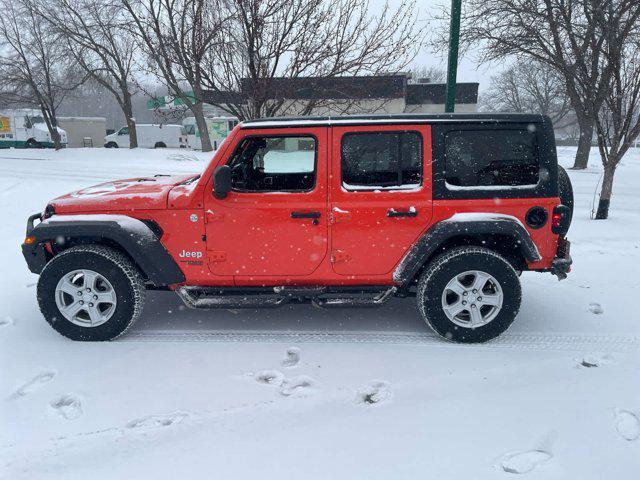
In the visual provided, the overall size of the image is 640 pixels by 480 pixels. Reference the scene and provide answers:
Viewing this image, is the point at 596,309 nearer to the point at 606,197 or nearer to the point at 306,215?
the point at 306,215

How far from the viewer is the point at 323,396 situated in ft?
9.80

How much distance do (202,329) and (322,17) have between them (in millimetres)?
4943

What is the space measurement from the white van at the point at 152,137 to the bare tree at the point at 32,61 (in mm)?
6072

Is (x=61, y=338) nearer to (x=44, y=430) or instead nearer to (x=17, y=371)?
(x=17, y=371)

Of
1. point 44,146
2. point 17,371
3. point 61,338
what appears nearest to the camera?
point 17,371

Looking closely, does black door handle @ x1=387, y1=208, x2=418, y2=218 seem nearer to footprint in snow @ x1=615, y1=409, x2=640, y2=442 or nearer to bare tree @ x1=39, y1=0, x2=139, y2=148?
footprint in snow @ x1=615, y1=409, x2=640, y2=442

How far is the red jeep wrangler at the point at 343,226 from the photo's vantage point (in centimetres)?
359

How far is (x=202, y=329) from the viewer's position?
4.00m

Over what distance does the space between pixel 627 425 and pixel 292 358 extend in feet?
6.98

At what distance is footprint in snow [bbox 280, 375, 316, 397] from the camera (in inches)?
119

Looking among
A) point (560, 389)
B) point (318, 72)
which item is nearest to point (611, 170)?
point (318, 72)

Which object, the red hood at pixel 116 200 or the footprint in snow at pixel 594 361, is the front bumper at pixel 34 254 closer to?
the red hood at pixel 116 200

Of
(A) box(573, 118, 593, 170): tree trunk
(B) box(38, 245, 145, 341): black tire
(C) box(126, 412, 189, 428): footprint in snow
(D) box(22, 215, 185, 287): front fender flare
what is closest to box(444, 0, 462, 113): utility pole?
(D) box(22, 215, 185, 287): front fender flare

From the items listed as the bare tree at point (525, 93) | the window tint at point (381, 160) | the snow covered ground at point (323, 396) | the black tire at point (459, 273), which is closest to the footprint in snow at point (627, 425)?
the snow covered ground at point (323, 396)
